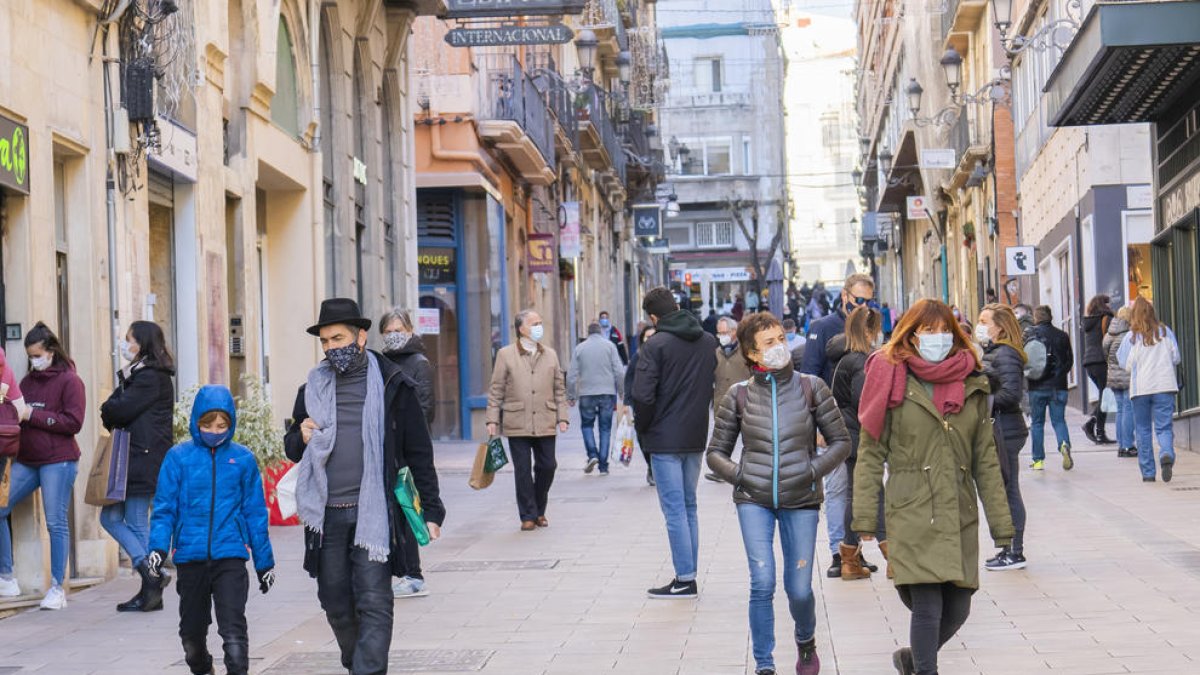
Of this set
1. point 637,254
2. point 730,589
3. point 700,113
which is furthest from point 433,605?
point 700,113

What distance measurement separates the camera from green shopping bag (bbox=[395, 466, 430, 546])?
8.12 metres

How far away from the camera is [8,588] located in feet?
37.6

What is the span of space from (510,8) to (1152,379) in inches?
361

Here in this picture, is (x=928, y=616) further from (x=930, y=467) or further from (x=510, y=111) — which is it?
(x=510, y=111)

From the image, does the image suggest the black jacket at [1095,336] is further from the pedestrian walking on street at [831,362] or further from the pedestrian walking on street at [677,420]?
the pedestrian walking on street at [677,420]

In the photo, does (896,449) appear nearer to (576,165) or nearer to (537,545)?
(537,545)

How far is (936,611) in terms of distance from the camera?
7.45 m

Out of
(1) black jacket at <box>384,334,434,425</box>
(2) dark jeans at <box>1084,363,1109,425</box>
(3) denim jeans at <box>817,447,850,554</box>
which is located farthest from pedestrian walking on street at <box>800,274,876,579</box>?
(2) dark jeans at <box>1084,363,1109,425</box>

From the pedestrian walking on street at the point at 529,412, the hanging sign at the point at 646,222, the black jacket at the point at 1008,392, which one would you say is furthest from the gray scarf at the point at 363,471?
the hanging sign at the point at 646,222

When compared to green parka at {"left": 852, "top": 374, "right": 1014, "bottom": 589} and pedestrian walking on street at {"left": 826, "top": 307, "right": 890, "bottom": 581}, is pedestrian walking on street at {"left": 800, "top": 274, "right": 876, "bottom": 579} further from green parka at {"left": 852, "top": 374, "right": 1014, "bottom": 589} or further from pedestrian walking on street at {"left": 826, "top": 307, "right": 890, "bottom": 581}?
green parka at {"left": 852, "top": 374, "right": 1014, "bottom": 589}

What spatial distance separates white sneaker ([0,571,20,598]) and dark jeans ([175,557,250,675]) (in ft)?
11.4

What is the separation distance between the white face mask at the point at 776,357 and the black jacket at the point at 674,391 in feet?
9.15

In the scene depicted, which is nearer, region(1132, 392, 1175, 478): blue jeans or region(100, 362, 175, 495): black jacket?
region(100, 362, 175, 495): black jacket

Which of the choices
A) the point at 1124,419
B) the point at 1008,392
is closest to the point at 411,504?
the point at 1008,392
